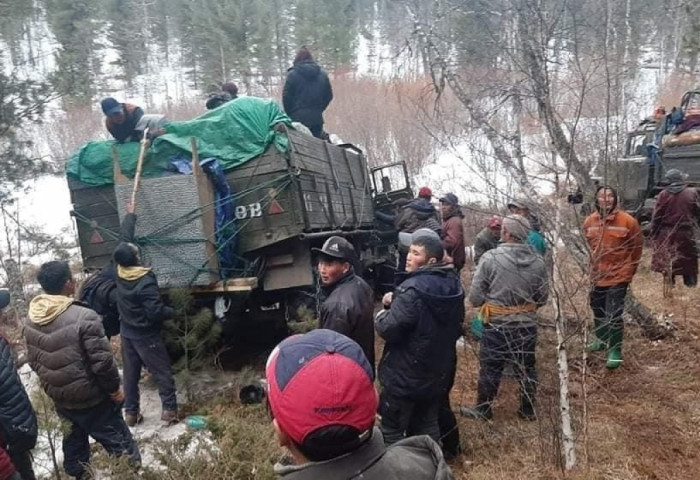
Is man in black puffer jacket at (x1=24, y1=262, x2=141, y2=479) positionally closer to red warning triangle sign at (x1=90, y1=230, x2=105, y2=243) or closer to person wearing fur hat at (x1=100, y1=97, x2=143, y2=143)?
red warning triangle sign at (x1=90, y1=230, x2=105, y2=243)

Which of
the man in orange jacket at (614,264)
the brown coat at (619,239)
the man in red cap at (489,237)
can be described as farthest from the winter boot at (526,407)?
the man in red cap at (489,237)

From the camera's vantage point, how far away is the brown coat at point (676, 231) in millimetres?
7219

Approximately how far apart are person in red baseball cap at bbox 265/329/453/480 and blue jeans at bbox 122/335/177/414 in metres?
3.64

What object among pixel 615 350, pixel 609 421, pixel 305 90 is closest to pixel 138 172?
pixel 305 90

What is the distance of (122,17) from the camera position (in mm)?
41219

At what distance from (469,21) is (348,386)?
6.09 meters

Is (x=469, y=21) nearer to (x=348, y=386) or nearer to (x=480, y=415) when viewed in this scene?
(x=480, y=415)

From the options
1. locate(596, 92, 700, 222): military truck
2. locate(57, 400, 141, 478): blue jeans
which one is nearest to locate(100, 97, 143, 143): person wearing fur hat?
locate(57, 400, 141, 478): blue jeans

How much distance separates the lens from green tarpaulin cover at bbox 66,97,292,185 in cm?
547

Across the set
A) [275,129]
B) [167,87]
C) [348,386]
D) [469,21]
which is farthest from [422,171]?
[167,87]

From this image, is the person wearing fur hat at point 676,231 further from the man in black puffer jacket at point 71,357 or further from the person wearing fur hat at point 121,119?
the man in black puffer jacket at point 71,357

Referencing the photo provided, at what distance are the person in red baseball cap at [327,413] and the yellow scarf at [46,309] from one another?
8.19 ft

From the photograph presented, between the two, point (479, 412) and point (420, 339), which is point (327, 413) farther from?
point (479, 412)

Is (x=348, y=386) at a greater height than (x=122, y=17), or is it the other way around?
(x=122, y=17)
